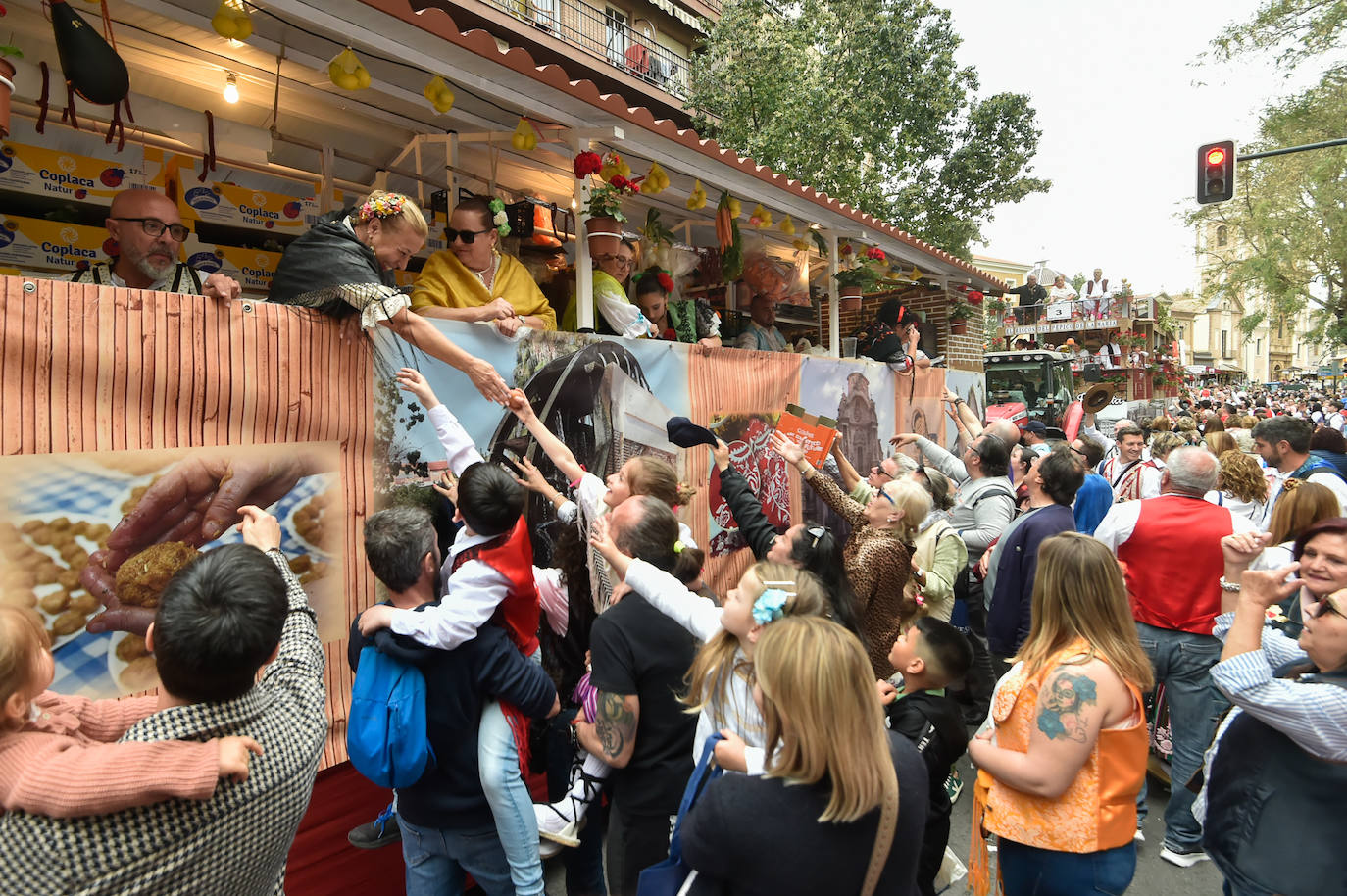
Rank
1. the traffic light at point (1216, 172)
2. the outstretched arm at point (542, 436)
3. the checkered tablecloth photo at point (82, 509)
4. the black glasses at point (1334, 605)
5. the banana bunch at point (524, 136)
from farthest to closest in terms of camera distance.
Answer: the traffic light at point (1216, 172) < the banana bunch at point (524, 136) < the outstretched arm at point (542, 436) < the checkered tablecloth photo at point (82, 509) < the black glasses at point (1334, 605)

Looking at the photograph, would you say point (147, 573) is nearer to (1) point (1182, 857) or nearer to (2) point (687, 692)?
(2) point (687, 692)

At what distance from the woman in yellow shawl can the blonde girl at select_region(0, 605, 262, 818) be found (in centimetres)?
277

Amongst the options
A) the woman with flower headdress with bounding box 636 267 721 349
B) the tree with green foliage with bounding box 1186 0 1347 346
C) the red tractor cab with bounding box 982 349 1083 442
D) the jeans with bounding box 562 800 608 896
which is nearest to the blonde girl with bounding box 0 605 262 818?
the jeans with bounding box 562 800 608 896

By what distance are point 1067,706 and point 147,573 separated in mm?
3264

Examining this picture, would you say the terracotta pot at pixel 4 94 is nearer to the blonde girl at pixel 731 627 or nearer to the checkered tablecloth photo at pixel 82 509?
the checkered tablecloth photo at pixel 82 509

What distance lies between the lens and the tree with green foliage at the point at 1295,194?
70.2ft

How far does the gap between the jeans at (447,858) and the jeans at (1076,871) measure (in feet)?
6.22

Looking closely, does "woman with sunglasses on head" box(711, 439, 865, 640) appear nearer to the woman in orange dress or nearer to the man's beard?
the woman in orange dress

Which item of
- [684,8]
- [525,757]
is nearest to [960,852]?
[525,757]

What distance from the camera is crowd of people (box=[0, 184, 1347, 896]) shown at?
1660 mm

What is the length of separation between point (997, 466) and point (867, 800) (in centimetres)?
433

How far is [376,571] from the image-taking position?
2604 mm

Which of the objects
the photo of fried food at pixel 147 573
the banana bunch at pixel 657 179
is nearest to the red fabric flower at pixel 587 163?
the banana bunch at pixel 657 179

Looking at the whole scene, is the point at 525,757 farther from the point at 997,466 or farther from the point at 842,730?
the point at 997,466
